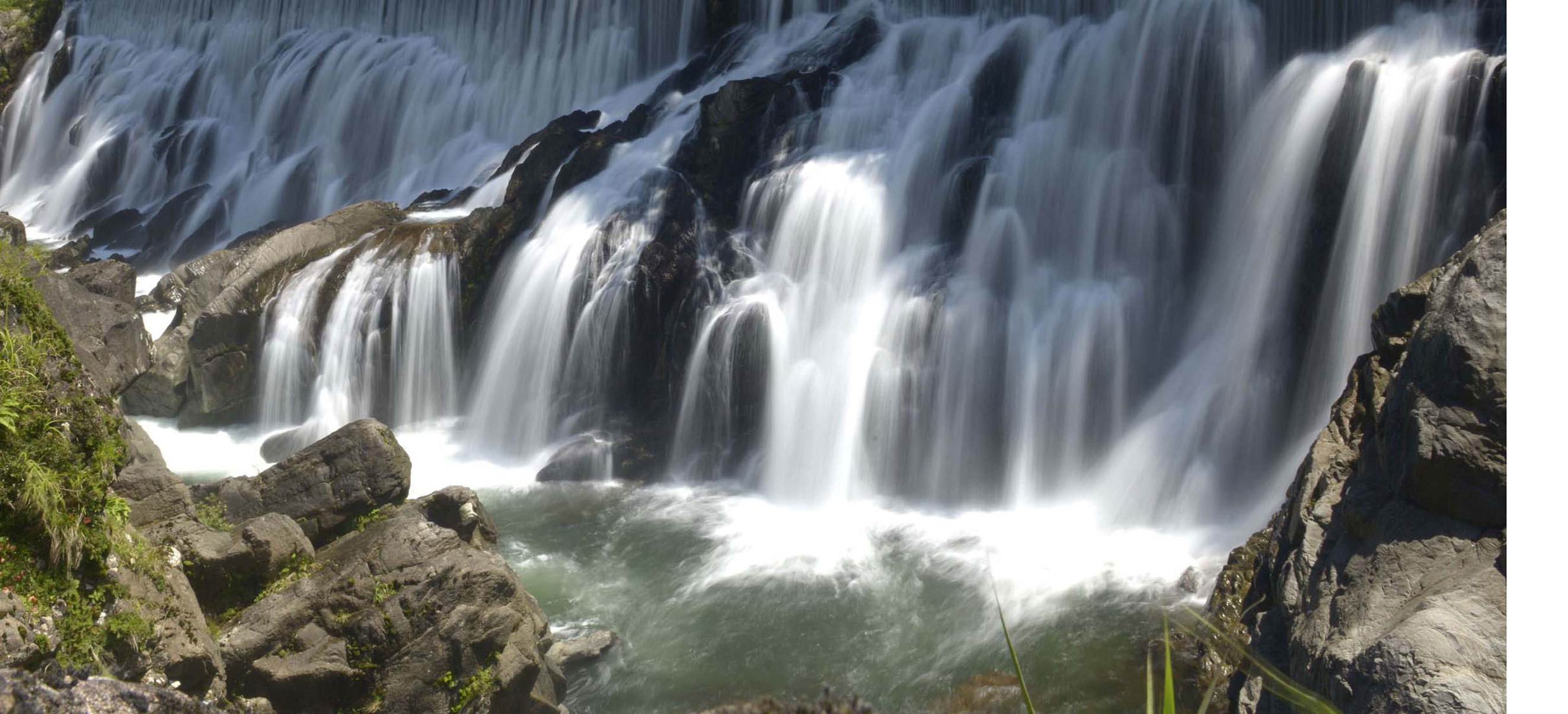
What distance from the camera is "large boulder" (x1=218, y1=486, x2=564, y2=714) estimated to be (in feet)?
24.8

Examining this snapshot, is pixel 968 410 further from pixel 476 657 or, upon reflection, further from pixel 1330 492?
pixel 476 657

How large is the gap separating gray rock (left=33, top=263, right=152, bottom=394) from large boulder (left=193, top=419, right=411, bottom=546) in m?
1.53

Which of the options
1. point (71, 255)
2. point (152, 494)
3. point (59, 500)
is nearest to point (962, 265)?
point (152, 494)

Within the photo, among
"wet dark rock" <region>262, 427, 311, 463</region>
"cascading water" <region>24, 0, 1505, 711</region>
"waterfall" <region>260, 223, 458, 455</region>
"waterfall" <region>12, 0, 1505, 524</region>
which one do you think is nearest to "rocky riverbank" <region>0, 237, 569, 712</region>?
"cascading water" <region>24, 0, 1505, 711</region>

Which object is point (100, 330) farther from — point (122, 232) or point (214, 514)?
point (122, 232)

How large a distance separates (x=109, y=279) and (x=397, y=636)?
46.7 feet

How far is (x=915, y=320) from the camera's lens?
558 inches

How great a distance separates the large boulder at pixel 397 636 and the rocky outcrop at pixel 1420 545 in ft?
16.8

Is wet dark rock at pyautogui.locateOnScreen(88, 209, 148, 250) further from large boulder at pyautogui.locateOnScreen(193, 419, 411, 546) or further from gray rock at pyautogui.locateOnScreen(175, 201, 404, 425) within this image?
large boulder at pyautogui.locateOnScreen(193, 419, 411, 546)

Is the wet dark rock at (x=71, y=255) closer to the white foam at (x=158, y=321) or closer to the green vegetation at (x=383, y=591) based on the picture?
the white foam at (x=158, y=321)

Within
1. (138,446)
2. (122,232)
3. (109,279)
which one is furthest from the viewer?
(122,232)

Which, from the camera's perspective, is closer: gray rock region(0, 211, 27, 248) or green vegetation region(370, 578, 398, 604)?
green vegetation region(370, 578, 398, 604)

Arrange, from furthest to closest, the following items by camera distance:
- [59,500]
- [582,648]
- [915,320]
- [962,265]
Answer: [962,265], [915,320], [582,648], [59,500]

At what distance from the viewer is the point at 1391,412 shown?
691cm
